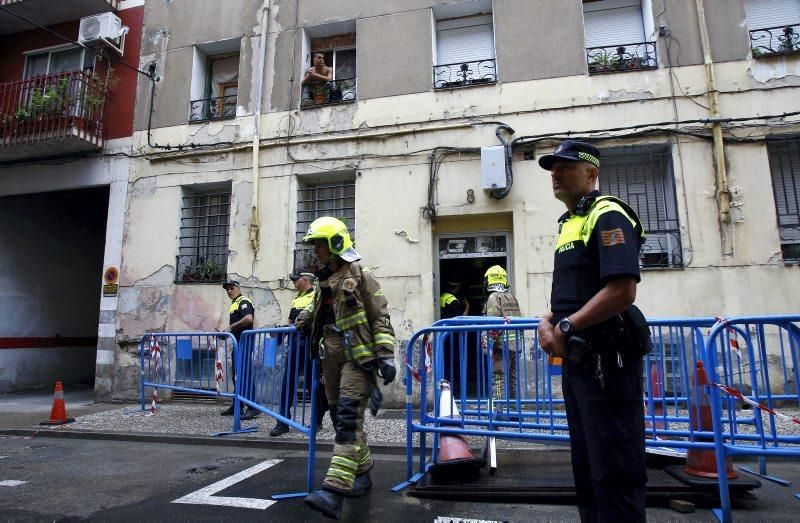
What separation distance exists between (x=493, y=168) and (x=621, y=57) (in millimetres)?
Answer: 2909

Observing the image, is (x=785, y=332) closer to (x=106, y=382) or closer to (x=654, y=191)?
(x=654, y=191)

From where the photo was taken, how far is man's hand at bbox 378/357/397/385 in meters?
3.36

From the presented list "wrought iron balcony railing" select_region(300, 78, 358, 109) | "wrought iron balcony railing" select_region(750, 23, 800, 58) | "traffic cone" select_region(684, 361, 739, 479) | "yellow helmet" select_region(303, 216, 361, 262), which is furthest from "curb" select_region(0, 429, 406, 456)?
"wrought iron balcony railing" select_region(750, 23, 800, 58)

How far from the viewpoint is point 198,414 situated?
7.48 meters

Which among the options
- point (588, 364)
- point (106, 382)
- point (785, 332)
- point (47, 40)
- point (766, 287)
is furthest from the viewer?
point (47, 40)

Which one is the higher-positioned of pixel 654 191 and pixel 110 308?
pixel 654 191

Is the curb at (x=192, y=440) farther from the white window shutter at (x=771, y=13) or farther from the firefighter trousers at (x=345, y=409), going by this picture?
the white window shutter at (x=771, y=13)

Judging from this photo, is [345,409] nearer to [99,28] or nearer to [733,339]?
[733,339]

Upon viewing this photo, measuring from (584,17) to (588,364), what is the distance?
819cm

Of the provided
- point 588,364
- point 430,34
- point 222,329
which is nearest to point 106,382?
point 222,329

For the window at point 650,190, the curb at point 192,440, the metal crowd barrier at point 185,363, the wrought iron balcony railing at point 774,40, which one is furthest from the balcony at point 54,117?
the wrought iron balcony railing at point 774,40

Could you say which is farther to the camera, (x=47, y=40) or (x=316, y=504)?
(x=47, y=40)

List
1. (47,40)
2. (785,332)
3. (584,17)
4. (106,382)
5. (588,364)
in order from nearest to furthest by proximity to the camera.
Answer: (588,364)
(785,332)
(584,17)
(106,382)
(47,40)

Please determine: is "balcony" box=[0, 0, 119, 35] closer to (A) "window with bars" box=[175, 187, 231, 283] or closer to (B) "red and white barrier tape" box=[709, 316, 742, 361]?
(A) "window with bars" box=[175, 187, 231, 283]
